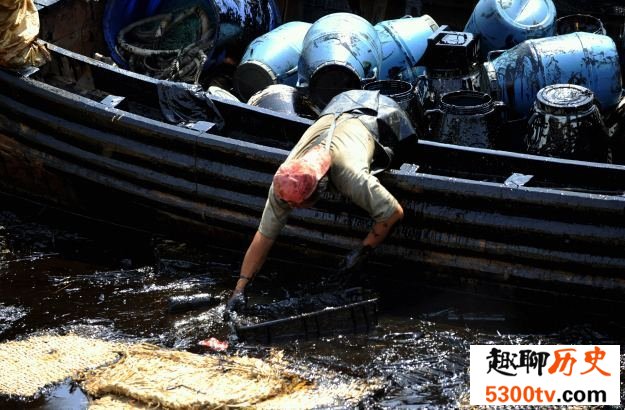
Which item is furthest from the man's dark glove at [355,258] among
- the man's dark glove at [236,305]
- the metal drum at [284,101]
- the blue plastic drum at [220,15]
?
the blue plastic drum at [220,15]

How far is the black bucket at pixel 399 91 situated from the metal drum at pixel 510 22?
1.13 m

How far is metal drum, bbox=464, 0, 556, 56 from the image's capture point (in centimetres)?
735

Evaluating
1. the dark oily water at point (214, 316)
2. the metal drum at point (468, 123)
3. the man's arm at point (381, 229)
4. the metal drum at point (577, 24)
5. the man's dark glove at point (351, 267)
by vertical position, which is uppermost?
the metal drum at point (577, 24)

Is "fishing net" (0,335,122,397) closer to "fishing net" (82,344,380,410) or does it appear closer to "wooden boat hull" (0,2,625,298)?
"fishing net" (82,344,380,410)

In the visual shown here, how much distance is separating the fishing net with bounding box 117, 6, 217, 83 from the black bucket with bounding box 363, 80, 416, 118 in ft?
5.26

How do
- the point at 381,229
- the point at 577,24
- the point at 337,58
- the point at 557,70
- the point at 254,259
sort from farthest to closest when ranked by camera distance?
the point at 577,24 → the point at 337,58 → the point at 557,70 → the point at 254,259 → the point at 381,229

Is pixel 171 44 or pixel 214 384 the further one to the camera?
pixel 171 44

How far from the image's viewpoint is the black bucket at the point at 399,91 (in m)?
6.42

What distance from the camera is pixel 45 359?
5285 mm

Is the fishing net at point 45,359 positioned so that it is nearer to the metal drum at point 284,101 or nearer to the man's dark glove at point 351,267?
the man's dark glove at point 351,267

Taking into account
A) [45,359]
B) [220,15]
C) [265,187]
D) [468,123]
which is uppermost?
[220,15]

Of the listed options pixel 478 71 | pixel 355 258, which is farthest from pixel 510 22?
pixel 355 258

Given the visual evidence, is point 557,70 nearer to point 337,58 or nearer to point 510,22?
point 510,22

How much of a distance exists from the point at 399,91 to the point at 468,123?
648 millimetres
